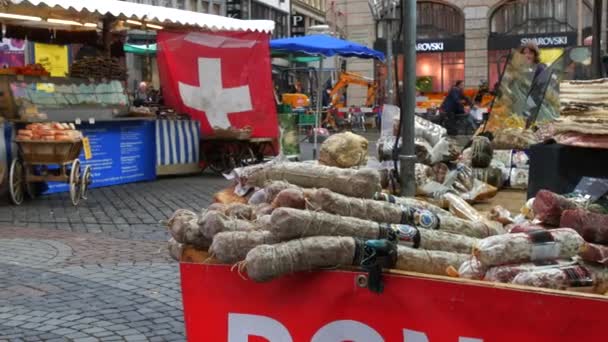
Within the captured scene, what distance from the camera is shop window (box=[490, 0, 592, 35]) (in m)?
32.4

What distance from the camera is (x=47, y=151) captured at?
10.1 meters

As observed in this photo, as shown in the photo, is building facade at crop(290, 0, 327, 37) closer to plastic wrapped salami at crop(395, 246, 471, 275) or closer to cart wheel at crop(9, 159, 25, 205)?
cart wheel at crop(9, 159, 25, 205)

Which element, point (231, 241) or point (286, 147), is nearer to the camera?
point (231, 241)

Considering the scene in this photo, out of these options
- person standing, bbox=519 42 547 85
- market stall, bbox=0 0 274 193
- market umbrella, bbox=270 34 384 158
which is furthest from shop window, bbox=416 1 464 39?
person standing, bbox=519 42 547 85

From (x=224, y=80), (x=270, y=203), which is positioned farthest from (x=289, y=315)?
(x=224, y=80)

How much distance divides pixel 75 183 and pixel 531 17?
89.0ft

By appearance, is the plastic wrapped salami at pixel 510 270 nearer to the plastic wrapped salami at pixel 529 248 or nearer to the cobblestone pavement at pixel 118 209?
the plastic wrapped salami at pixel 529 248

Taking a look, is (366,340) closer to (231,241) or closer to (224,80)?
(231,241)

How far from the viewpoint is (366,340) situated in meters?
A: 2.57

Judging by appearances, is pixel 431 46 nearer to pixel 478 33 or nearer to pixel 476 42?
pixel 476 42

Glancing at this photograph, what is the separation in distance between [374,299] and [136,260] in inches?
196

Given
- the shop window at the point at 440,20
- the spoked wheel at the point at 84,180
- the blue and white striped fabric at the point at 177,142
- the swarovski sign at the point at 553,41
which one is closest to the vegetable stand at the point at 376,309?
the spoked wheel at the point at 84,180

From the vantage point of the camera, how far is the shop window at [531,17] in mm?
32406

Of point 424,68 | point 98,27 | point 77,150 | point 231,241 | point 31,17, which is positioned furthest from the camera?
point 424,68
